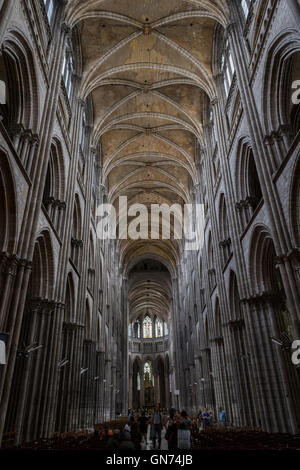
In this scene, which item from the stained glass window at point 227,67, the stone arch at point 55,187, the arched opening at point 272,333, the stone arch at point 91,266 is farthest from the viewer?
the stone arch at point 91,266

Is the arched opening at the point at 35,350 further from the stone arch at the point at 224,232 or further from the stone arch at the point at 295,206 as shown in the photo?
the stone arch at the point at 224,232

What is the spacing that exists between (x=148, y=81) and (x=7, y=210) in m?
17.3

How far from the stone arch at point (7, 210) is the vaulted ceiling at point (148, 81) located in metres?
11.1

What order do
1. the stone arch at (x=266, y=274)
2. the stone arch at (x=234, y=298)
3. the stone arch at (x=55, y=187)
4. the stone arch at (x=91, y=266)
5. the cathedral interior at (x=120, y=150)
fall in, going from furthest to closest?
the stone arch at (x=91, y=266) → the stone arch at (x=234, y=298) → the stone arch at (x=55, y=187) → the stone arch at (x=266, y=274) → the cathedral interior at (x=120, y=150)

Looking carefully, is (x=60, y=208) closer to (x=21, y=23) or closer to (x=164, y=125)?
(x=21, y=23)

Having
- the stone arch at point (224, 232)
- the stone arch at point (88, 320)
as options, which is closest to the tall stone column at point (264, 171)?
the stone arch at point (224, 232)

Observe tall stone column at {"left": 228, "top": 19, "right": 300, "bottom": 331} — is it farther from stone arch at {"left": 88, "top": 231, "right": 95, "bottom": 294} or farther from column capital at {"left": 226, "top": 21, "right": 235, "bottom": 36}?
stone arch at {"left": 88, "top": 231, "right": 95, "bottom": 294}

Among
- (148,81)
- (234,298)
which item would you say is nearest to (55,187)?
(234,298)

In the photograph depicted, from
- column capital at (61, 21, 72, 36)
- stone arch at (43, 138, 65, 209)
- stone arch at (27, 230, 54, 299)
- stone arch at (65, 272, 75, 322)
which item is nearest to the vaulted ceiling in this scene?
column capital at (61, 21, 72, 36)

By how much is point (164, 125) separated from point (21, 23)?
1767 centimetres

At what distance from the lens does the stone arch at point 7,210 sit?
9.40 metres

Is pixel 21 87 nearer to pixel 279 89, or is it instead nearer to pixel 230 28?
pixel 279 89

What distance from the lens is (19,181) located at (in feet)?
33.0
